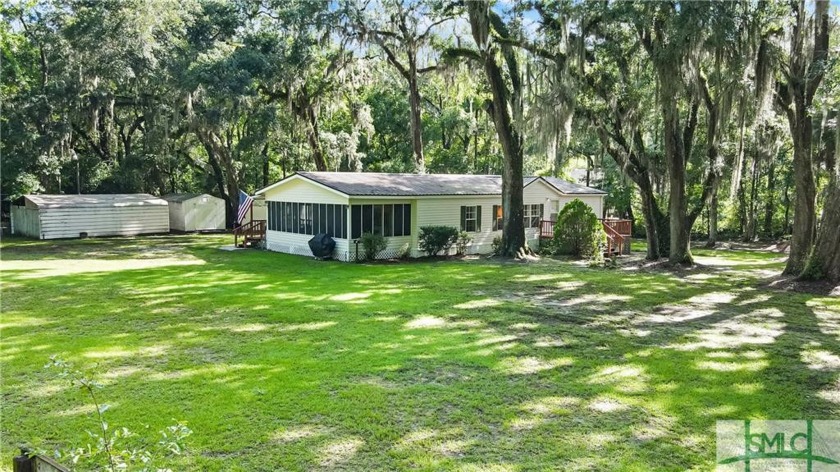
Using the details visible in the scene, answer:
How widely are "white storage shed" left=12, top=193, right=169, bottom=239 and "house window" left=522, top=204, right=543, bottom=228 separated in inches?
683

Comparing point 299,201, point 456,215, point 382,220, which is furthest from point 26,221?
point 456,215

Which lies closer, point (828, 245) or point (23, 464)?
point (23, 464)

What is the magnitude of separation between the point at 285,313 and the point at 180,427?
23.9 ft

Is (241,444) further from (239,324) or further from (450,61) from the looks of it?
(450,61)

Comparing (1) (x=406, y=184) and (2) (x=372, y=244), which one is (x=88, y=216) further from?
(2) (x=372, y=244)

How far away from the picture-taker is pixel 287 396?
19.5 ft

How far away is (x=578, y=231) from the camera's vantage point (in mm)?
19906

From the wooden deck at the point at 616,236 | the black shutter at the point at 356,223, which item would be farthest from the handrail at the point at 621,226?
the black shutter at the point at 356,223

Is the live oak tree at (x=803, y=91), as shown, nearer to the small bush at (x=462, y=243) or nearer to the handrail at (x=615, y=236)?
the handrail at (x=615, y=236)

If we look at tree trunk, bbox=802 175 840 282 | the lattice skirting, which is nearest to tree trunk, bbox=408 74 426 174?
the lattice skirting

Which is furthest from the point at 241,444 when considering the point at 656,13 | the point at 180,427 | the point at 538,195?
the point at 538,195

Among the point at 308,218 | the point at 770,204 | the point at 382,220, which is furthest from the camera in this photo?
the point at 770,204

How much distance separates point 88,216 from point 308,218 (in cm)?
1225

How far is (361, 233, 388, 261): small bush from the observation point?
17.8m
